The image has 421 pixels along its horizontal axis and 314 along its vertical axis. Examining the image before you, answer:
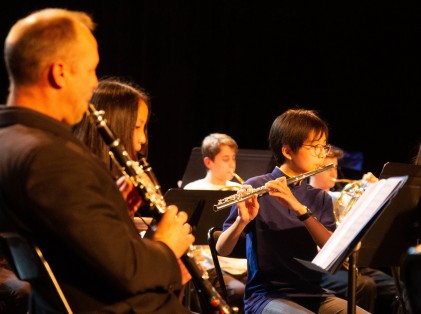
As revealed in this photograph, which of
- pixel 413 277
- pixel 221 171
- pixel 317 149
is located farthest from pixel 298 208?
pixel 221 171

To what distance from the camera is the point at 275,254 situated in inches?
113

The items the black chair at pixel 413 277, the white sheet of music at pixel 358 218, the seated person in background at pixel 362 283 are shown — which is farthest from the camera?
the seated person in background at pixel 362 283

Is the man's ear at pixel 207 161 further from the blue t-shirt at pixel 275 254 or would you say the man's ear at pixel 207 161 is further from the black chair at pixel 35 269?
the black chair at pixel 35 269

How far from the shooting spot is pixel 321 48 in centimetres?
699

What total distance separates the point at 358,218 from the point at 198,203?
1.04 meters

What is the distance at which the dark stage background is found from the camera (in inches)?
255

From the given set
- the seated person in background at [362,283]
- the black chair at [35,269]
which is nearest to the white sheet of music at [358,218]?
the black chair at [35,269]

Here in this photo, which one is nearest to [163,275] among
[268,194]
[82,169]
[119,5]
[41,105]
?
[82,169]

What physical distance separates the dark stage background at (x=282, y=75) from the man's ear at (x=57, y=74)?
457cm

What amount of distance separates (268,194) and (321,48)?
4423 millimetres

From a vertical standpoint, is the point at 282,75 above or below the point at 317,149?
below

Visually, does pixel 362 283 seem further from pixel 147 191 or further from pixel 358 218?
pixel 147 191

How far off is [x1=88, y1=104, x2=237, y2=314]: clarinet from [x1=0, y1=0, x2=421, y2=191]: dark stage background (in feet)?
14.3

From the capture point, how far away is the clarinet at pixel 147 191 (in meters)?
1.93
